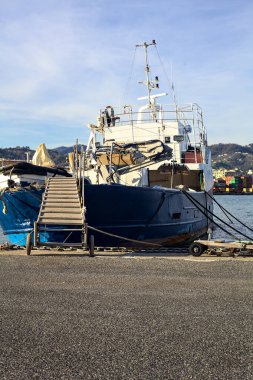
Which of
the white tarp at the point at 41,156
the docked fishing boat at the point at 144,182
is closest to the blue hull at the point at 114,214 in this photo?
the docked fishing boat at the point at 144,182

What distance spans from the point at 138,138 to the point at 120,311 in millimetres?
15850

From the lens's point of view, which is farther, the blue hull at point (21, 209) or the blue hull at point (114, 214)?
the blue hull at point (21, 209)

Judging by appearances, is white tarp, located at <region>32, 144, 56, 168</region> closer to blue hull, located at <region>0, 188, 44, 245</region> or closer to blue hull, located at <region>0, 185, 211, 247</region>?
blue hull, located at <region>0, 185, 211, 247</region>

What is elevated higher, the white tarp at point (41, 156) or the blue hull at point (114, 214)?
the white tarp at point (41, 156)

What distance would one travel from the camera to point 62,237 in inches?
509

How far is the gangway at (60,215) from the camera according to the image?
982 cm

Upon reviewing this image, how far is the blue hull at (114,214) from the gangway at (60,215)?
53cm

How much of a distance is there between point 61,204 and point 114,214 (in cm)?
264

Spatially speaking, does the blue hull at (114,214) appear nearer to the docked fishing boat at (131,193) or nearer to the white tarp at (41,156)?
the docked fishing boat at (131,193)

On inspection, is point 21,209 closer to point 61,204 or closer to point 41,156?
point 61,204

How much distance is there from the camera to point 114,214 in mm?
13469

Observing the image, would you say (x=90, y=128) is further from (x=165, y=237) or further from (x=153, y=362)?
(x=153, y=362)

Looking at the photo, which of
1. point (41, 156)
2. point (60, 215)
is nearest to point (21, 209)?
point (60, 215)

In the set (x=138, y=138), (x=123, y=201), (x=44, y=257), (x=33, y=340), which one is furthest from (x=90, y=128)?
(x=33, y=340)
